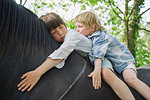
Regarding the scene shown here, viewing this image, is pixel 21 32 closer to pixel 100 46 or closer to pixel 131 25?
pixel 100 46

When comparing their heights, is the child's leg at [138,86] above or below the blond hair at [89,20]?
below

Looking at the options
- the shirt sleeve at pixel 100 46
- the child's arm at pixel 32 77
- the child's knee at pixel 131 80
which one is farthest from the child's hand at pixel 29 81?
the child's knee at pixel 131 80

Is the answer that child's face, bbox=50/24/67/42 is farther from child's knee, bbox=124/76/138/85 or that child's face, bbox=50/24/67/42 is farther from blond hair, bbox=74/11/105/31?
child's knee, bbox=124/76/138/85

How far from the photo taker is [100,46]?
138 cm

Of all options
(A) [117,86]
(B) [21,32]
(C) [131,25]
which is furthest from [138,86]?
(C) [131,25]

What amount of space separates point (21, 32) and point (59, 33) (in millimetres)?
354

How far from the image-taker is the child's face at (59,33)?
132 centimetres

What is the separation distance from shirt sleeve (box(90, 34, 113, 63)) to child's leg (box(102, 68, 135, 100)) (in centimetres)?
15

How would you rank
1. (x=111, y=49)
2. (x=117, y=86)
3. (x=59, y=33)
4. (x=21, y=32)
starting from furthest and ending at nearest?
(x=111, y=49), (x=59, y=33), (x=117, y=86), (x=21, y=32)

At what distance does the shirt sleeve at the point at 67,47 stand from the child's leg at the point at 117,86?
335mm

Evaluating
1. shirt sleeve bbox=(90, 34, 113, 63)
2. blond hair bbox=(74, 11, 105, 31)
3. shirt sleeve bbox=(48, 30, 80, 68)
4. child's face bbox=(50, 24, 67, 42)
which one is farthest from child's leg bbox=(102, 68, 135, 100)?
blond hair bbox=(74, 11, 105, 31)

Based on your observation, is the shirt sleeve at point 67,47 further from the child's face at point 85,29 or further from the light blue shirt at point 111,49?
the child's face at point 85,29

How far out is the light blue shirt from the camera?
4.58 feet

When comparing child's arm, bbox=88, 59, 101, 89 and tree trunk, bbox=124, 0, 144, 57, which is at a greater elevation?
child's arm, bbox=88, 59, 101, 89
